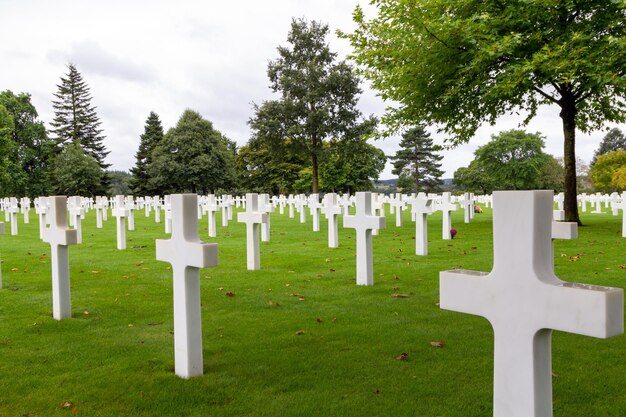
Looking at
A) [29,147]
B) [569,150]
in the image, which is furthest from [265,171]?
[569,150]

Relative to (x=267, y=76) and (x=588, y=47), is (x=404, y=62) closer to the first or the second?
(x=588, y=47)

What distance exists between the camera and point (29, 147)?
60500 mm

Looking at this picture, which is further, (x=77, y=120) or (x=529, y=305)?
(x=77, y=120)

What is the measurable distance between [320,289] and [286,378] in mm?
3763

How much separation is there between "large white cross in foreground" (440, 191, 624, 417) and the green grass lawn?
1377 millimetres

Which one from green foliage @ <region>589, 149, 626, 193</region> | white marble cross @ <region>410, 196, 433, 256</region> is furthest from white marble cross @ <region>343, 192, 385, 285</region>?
green foliage @ <region>589, 149, 626, 193</region>

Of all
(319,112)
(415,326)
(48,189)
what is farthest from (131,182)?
(415,326)

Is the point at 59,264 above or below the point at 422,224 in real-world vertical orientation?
below

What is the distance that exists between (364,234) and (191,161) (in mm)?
49882

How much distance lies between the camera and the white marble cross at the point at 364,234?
27.4ft

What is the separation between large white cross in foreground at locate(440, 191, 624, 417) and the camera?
7.09 ft

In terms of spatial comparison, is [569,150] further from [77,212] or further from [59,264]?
[59,264]

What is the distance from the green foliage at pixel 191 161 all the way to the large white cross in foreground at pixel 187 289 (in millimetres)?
52503

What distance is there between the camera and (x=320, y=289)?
26.4ft
